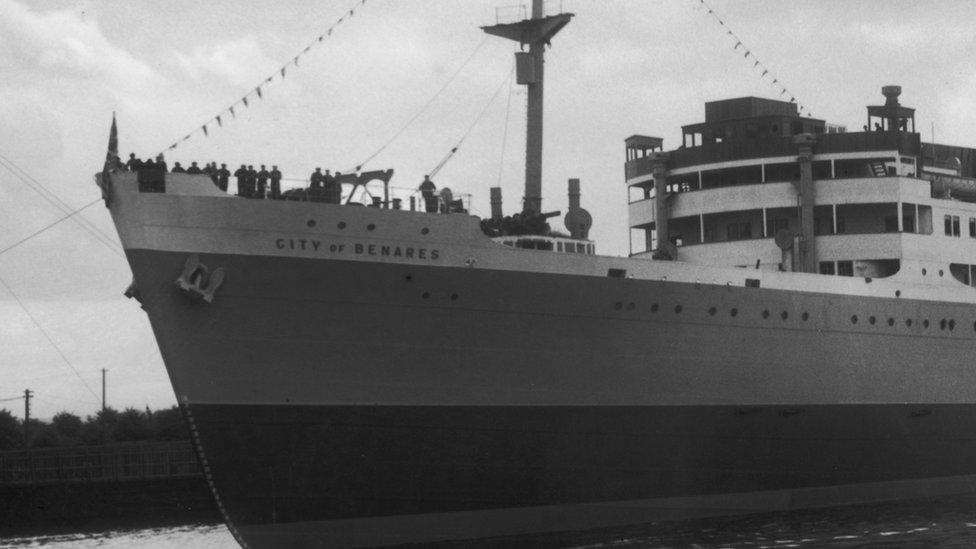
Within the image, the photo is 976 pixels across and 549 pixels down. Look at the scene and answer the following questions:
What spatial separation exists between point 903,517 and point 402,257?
1282 centimetres

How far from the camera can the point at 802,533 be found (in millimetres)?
28297

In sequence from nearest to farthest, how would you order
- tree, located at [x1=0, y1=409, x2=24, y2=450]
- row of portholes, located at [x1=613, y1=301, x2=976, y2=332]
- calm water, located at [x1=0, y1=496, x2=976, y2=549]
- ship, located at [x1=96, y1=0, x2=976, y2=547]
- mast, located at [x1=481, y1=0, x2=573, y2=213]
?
ship, located at [x1=96, y1=0, x2=976, y2=547] < calm water, located at [x1=0, y1=496, x2=976, y2=549] < row of portholes, located at [x1=613, y1=301, x2=976, y2=332] < mast, located at [x1=481, y1=0, x2=573, y2=213] < tree, located at [x1=0, y1=409, x2=24, y2=450]

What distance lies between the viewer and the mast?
30.9 m

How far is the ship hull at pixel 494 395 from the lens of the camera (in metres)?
25.5

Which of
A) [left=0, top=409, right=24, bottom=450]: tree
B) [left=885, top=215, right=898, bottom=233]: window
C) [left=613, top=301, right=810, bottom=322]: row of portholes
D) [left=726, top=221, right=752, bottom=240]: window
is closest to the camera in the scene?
[left=613, top=301, right=810, bottom=322]: row of portholes

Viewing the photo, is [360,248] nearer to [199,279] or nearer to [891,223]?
[199,279]

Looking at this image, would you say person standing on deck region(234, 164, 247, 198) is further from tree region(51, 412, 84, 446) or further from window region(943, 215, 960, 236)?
tree region(51, 412, 84, 446)

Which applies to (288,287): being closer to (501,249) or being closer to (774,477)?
(501,249)

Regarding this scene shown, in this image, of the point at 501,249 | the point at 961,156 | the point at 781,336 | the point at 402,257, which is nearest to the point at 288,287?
the point at 402,257

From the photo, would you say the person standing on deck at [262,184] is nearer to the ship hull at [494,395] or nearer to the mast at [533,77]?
the ship hull at [494,395]

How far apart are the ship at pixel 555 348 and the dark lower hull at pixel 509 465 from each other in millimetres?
46

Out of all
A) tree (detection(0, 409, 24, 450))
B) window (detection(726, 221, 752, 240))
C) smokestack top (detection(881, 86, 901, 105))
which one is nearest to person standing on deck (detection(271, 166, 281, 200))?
window (detection(726, 221, 752, 240))

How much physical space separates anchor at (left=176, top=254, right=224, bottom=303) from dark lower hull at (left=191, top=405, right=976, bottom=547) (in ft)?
6.71

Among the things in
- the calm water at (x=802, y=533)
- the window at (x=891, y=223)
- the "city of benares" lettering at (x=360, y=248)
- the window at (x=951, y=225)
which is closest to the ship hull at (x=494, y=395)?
the "city of benares" lettering at (x=360, y=248)
